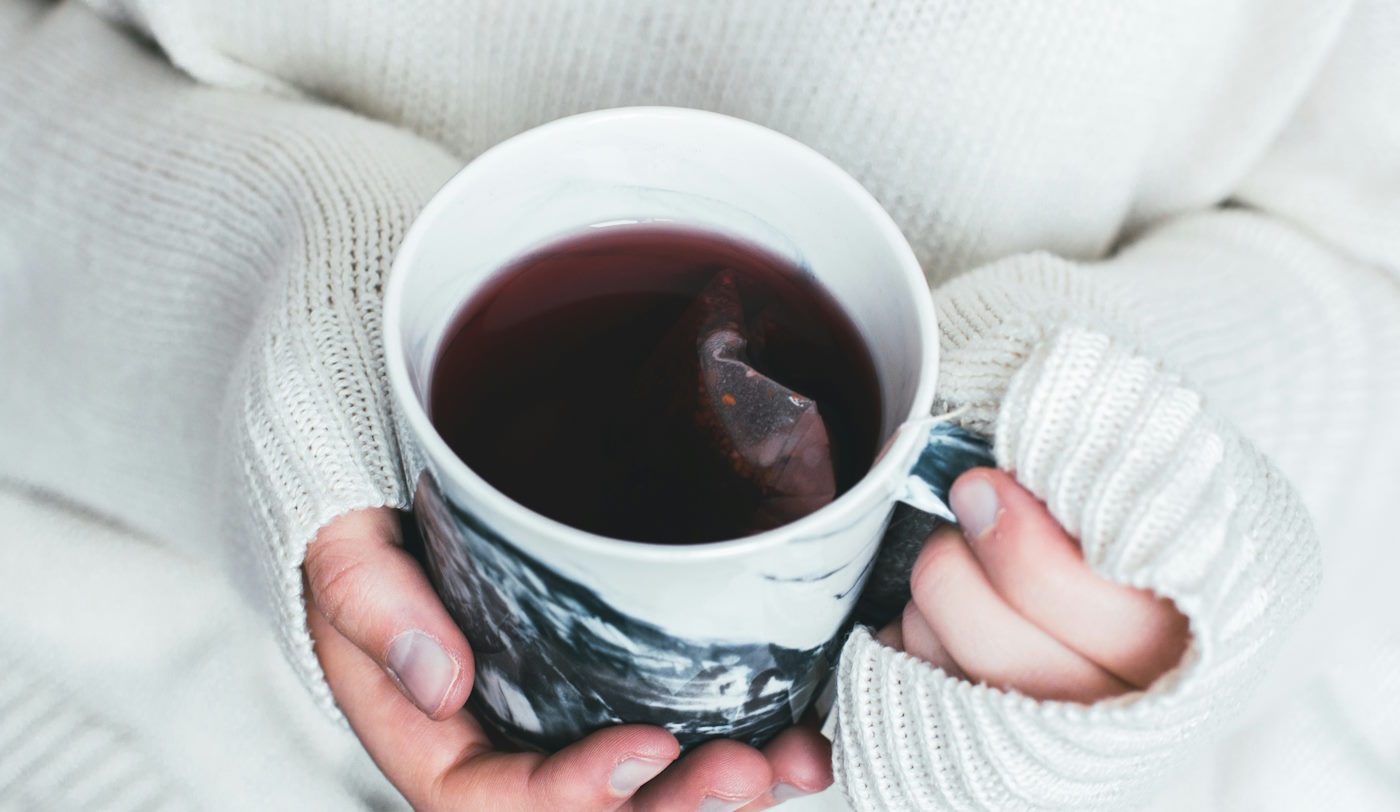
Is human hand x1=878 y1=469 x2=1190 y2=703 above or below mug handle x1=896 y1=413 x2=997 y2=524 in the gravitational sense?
below

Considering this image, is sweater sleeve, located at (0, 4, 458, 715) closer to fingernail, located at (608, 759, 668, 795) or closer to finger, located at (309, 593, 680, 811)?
finger, located at (309, 593, 680, 811)

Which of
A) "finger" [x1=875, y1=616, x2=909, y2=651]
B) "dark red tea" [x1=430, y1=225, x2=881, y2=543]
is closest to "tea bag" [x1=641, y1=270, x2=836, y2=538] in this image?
"dark red tea" [x1=430, y1=225, x2=881, y2=543]

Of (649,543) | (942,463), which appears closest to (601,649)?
(649,543)

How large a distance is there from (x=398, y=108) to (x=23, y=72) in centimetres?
27

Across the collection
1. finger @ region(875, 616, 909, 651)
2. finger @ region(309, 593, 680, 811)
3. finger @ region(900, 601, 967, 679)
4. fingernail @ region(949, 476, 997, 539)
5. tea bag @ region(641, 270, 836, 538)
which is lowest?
finger @ region(309, 593, 680, 811)

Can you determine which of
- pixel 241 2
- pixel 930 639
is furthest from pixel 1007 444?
pixel 241 2

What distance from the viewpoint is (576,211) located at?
1.51 feet

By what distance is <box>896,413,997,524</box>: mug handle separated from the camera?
38cm

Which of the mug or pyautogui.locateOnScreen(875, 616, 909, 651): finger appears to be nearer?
the mug

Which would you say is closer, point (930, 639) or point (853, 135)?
point (930, 639)

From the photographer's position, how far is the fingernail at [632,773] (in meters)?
0.42

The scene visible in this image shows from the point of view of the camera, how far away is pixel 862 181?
25.2 inches

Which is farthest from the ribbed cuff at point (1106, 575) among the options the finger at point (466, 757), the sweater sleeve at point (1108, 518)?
the finger at point (466, 757)

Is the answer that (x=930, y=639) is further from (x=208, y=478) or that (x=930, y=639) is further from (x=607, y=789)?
(x=208, y=478)
